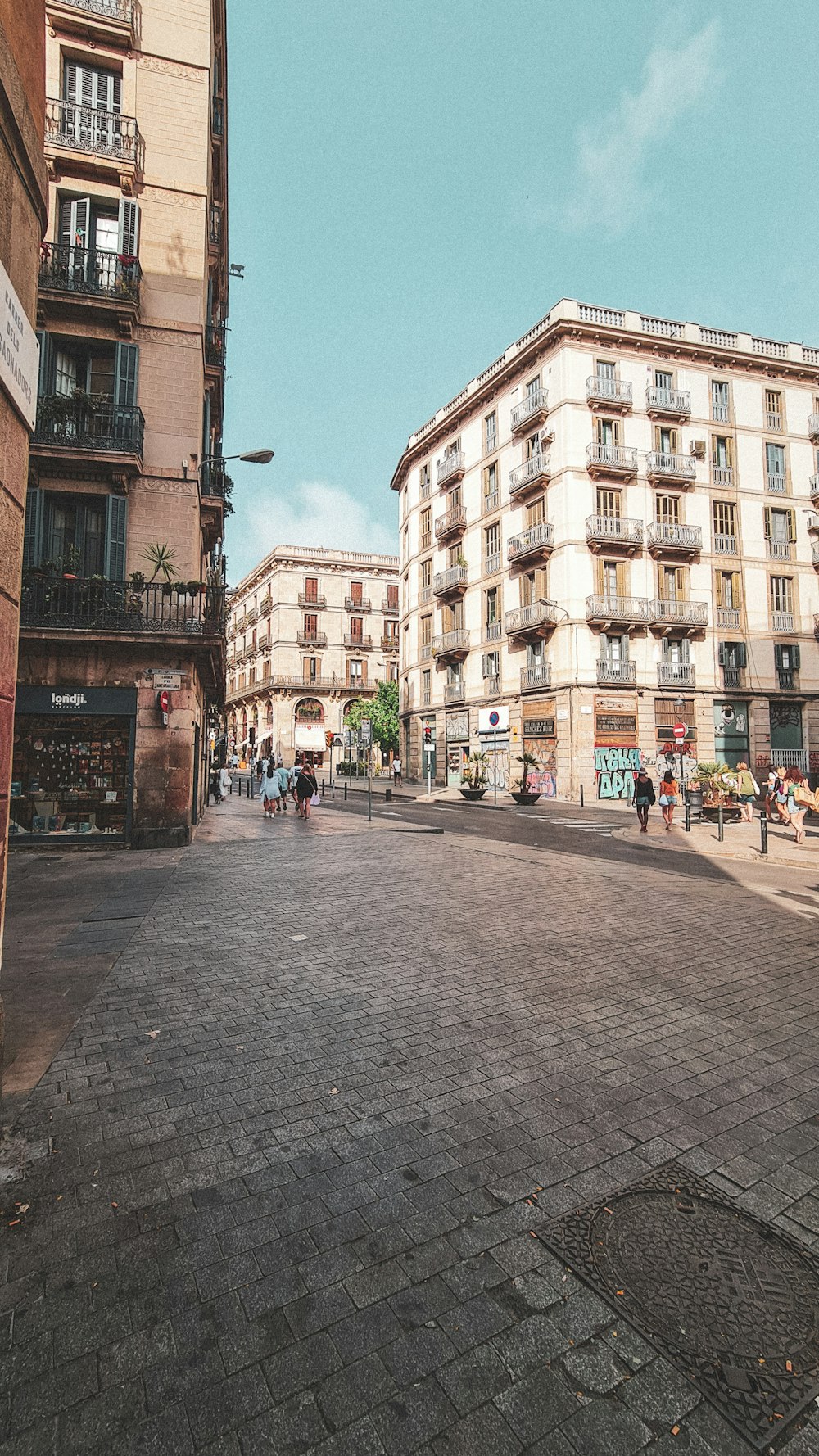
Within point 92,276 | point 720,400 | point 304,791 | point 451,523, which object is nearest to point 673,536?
point 720,400

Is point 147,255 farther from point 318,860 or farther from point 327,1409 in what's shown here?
point 327,1409

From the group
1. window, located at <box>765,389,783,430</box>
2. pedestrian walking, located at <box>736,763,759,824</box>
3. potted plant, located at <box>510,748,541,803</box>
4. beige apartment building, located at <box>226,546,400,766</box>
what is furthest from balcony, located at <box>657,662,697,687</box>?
beige apartment building, located at <box>226,546,400,766</box>

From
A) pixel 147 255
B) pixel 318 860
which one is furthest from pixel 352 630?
pixel 318 860

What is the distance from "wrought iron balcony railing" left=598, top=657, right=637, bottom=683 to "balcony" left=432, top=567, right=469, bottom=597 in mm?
10553

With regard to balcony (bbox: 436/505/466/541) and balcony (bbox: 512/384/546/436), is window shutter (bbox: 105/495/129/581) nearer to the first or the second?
balcony (bbox: 512/384/546/436)

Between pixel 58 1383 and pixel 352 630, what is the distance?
2190 inches

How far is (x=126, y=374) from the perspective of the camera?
45.3ft

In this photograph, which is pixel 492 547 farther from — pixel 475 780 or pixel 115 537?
pixel 115 537

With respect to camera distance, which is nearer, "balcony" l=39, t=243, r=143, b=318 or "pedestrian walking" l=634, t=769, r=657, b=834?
"balcony" l=39, t=243, r=143, b=318

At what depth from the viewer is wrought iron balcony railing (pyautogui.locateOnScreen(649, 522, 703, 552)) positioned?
2875cm

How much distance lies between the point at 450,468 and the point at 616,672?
53.8 ft

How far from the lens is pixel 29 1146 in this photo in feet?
9.84

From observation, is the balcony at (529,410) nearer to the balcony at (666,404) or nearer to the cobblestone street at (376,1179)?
the balcony at (666,404)

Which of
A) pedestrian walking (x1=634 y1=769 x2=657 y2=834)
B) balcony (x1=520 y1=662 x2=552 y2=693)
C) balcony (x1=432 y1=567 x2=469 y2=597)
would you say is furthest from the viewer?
balcony (x1=432 y1=567 x2=469 y2=597)
